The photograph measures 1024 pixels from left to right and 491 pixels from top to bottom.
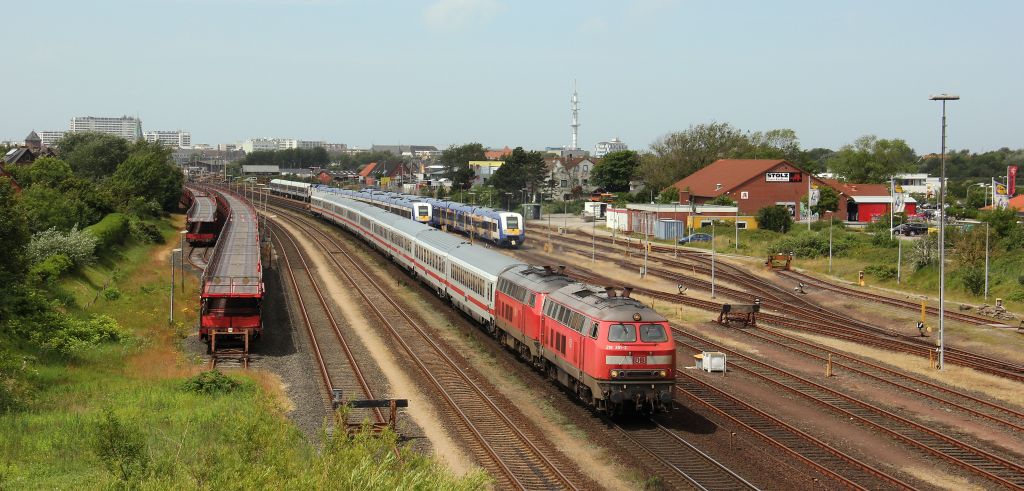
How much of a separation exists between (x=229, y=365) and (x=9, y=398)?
8.97 metres

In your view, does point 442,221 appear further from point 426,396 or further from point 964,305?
point 426,396

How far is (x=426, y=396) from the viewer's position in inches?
1178

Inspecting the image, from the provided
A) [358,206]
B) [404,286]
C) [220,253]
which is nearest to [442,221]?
[358,206]

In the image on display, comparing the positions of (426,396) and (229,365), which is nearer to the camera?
(426,396)

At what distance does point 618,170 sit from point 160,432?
129 meters

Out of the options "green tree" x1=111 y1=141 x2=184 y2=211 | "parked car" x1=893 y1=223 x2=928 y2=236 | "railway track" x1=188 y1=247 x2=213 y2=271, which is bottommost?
"railway track" x1=188 y1=247 x2=213 y2=271

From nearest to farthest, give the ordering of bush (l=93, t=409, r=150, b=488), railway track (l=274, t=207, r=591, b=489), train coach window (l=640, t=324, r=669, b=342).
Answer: bush (l=93, t=409, r=150, b=488) < railway track (l=274, t=207, r=591, b=489) < train coach window (l=640, t=324, r=669, b=342)

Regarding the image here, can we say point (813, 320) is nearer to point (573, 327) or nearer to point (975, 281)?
point (975, 281)

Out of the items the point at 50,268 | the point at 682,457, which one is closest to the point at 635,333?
the point at 682,457

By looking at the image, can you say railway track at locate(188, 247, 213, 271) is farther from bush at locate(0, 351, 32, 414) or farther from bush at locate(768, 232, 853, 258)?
bush at locate(768, 232, 853, 258)

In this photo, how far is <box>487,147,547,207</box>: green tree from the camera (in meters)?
141

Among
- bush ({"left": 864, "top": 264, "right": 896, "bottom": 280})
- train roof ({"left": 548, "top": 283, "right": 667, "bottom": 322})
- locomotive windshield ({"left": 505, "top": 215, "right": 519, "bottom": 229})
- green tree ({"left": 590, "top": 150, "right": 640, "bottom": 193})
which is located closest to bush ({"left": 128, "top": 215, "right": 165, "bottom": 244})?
locomotive windshield ({"left": 505, "top": 215, "right": 519, "bottom": 229})

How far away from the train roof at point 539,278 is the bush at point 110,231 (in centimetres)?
3286

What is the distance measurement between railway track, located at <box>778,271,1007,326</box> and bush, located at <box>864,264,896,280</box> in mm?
3108
